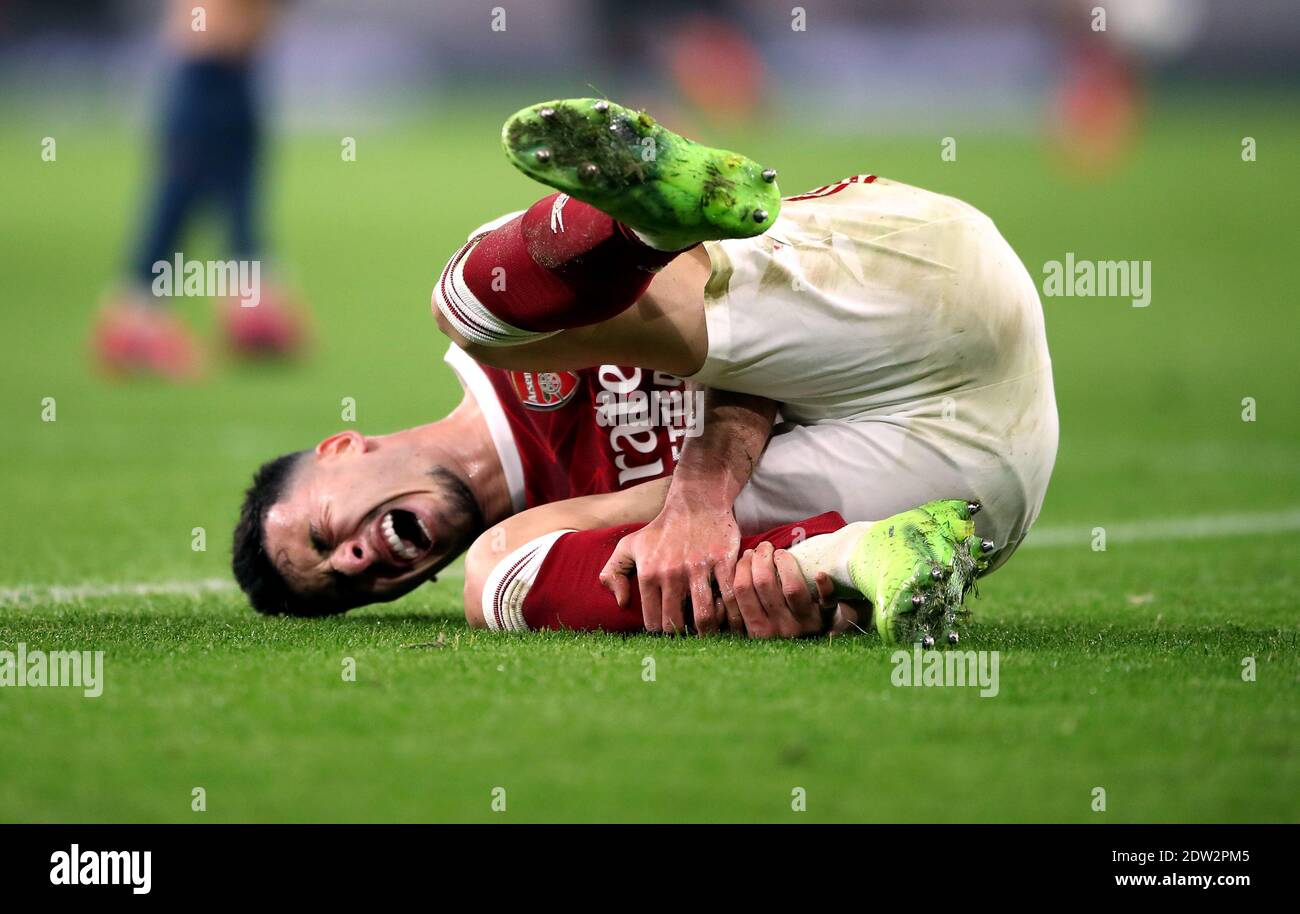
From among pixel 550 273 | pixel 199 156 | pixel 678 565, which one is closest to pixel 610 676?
pixel 678 565

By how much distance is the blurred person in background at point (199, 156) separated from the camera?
8.67m

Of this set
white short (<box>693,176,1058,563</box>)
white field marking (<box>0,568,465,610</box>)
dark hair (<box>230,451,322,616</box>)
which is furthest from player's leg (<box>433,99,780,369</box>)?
white field marking (<box>0,568,465,610</box>)

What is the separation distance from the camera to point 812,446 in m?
3.48

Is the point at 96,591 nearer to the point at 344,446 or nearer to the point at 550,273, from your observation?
the point at 344,446

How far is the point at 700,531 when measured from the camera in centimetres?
329

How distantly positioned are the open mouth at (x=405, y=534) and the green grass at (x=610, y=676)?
0.16m

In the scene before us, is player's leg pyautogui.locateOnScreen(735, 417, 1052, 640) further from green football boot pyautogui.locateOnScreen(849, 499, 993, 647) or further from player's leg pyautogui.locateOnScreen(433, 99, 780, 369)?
player's leg pyautogui.locateOnScreen(433, 99, 780, 369)

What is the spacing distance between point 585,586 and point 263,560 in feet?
2.57

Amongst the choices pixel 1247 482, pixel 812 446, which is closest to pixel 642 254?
pixel 812 446

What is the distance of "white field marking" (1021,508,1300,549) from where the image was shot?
5.17 metres

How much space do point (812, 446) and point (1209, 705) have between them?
1021 millimetres

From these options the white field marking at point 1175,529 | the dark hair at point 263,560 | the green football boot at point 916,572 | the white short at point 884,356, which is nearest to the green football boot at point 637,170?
the white short at point 884,356

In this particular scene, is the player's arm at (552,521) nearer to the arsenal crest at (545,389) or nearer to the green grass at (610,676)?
the green grass at (610,676)

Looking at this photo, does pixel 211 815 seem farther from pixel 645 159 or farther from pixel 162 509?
pixel 162 509
